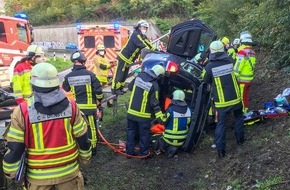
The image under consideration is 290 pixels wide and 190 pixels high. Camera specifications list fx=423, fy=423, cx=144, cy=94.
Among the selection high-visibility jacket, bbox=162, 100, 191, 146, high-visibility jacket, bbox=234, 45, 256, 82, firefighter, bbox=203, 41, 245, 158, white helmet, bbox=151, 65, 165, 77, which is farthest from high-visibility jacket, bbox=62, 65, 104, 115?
high-visibility jacket, bbox=234, 45, 256, 82

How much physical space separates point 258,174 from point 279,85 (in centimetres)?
474

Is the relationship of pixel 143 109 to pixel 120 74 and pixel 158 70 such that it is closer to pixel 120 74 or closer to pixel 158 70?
pixel 158 70

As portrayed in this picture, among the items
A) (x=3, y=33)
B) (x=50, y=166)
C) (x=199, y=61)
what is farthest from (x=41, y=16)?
(x=50, y=166)

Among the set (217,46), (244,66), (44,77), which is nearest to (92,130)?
(217,46)

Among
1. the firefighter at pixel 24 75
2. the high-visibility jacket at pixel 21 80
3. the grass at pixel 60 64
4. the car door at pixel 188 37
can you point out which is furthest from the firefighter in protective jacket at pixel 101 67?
the grass at pixel 60 64

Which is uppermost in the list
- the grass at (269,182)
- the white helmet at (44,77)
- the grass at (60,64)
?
the white helmet at (44,77)

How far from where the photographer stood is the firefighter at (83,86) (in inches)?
272

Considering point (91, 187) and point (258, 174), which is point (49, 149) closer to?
point (91, 187)

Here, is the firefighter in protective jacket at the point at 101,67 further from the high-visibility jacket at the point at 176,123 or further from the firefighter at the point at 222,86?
the firefighter at the point at 222,86

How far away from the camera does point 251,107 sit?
8961 mm

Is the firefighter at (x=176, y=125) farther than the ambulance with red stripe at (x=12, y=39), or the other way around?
the ambulance with red stripe at (x=12, y=39)

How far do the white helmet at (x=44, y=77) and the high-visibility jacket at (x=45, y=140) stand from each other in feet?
0.59

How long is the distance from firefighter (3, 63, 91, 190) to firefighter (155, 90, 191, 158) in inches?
125

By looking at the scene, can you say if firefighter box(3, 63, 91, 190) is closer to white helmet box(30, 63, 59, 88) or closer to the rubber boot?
white helmet box(30, 63, 59, 88)
